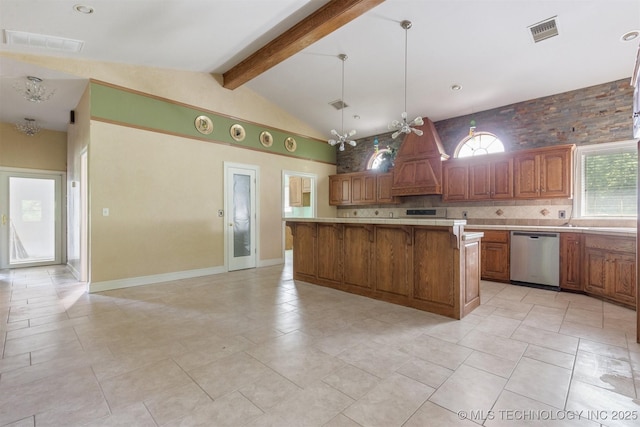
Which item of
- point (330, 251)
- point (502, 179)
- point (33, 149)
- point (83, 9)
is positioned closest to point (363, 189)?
point (502, 179)

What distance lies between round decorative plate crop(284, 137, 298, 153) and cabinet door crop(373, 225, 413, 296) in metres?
3.94

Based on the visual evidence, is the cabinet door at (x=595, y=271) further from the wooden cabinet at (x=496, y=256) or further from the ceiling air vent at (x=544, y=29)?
the ceiling air vent at (x=544, y=29)

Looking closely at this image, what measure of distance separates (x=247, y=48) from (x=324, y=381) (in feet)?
16.1

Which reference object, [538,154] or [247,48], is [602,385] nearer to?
[538,154]

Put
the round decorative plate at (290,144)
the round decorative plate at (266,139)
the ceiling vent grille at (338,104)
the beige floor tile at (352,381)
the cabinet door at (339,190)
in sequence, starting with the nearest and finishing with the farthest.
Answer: the beige floor tile at (352,381) → the ceiling vent grille at (338,104) → the round decorative plate at (266,139) → the round decorative plate at (290,144) → the cabinet door at (339,190)

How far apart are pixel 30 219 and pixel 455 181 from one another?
923 centimetres

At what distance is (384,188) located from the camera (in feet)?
23.5

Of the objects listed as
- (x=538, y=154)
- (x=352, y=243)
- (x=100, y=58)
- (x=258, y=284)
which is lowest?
(x=258, y=284)

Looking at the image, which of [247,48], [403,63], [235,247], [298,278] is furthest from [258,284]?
[403,63]

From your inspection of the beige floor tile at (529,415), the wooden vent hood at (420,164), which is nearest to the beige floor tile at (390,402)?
the beige floor tile at (529,415)

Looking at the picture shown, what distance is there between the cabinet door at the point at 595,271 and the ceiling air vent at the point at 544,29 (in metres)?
2.99

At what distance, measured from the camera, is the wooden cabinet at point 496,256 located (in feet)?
15.9

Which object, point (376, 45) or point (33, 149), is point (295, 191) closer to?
point (376, 45)

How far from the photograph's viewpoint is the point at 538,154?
489 cm
